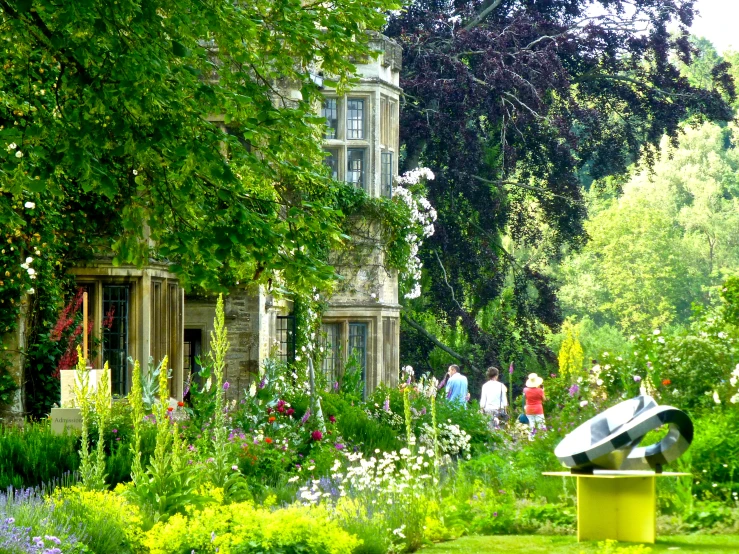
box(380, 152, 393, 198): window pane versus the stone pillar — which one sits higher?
box(380, 152, 393, 198): window pane

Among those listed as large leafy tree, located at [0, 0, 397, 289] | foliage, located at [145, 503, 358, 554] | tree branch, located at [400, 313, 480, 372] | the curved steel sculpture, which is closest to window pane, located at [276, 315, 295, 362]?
large leafy tree, located at [0, 0, 397, 289]

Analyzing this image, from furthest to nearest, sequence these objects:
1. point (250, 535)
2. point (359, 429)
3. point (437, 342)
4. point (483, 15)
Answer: point (483, 15)
point (437, 342)
point (359, 429)
point (250, 535)

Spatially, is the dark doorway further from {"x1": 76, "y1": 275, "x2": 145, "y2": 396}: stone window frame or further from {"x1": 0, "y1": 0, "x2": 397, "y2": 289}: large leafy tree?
{"x1": 0, "y1": 0, "x2": 397, "y2": 289}: large leafy tree

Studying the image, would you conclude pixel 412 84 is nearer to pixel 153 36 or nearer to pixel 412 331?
pixel 412 331

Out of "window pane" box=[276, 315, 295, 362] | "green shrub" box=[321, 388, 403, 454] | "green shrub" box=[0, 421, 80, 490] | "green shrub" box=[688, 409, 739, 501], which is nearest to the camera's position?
"green shrub" box=[0, 421, 80, 490]

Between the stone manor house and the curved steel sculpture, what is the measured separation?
21.0 ft

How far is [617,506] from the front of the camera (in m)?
9.68

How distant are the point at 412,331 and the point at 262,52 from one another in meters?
14.7

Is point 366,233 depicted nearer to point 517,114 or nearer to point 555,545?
point 517,114

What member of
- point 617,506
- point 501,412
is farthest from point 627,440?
point 501,412

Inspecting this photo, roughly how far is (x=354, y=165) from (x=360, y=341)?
9.12 ft

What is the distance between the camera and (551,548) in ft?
30.6

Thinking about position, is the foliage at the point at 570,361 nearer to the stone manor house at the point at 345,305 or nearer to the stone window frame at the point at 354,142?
the stone manor house at the point at 345,305

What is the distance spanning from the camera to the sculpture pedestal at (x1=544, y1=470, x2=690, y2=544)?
31.4 ft
